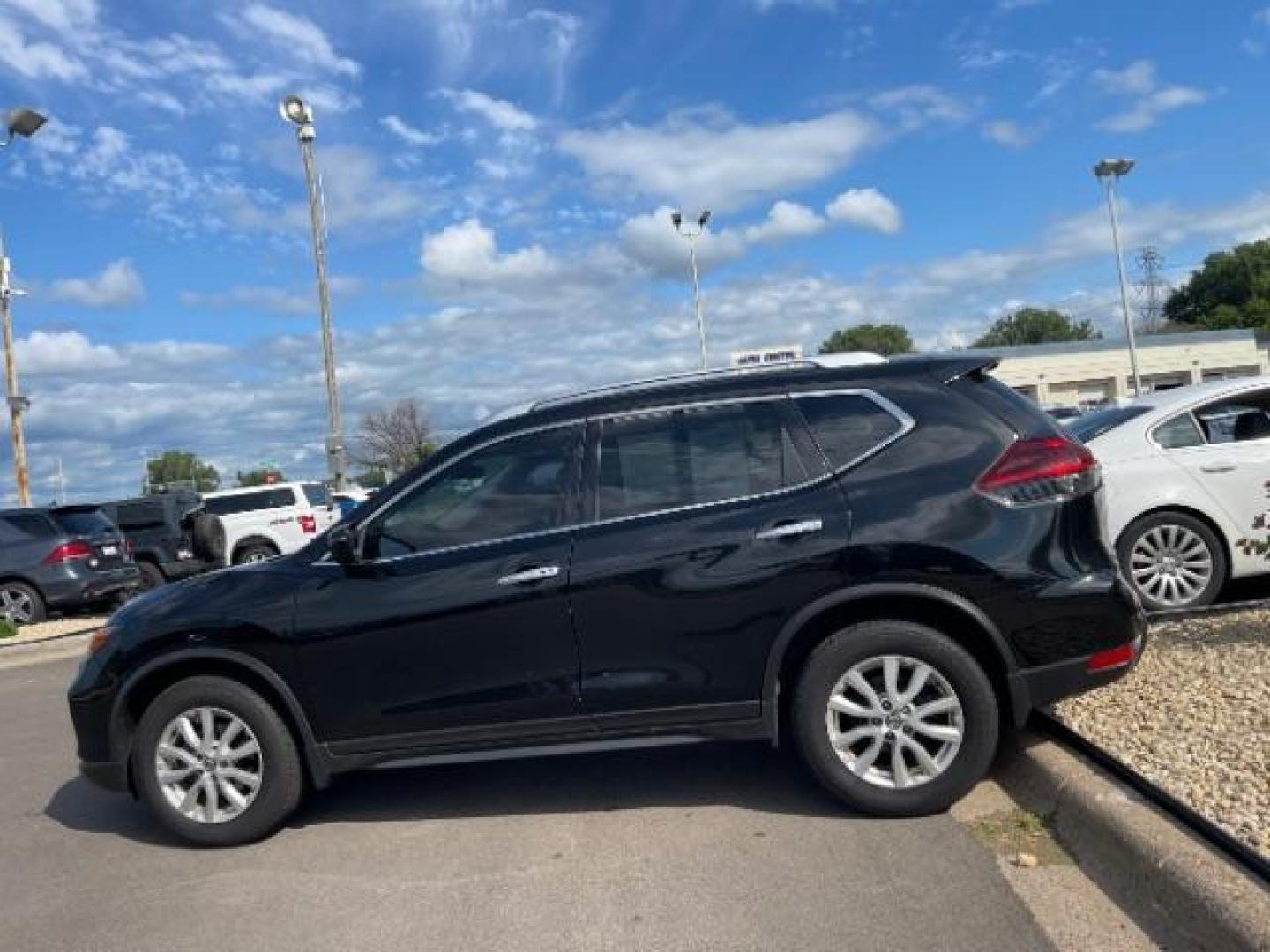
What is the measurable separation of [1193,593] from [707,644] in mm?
4386

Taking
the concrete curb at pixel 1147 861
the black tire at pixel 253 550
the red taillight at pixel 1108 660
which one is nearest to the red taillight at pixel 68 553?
the black tire at pixel 253 550

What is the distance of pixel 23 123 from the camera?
1694cm

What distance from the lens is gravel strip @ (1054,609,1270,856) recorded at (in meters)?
4.10

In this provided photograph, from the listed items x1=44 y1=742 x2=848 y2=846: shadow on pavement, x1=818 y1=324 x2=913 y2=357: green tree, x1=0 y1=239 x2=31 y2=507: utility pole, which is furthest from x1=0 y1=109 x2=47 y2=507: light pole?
x1=818 y1=324 x2=913 y2=357: green tree

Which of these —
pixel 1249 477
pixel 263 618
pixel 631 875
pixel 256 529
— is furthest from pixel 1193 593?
pixel 256 529

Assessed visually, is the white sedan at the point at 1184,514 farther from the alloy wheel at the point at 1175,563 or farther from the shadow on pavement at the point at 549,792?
the shadow on pavement at the point at 549,792

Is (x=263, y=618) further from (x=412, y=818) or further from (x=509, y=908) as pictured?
(x=509, y=908)

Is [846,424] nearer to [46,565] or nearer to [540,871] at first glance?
[540,871]

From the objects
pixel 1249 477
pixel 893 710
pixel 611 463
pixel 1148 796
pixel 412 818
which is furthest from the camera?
pixel 1249 477

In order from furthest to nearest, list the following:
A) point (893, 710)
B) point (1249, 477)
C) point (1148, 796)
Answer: point (1249, 477)
point (893, 710)
point (1148, 796)

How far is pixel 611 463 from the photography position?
5.01m

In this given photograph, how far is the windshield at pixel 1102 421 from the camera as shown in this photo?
7.88 m

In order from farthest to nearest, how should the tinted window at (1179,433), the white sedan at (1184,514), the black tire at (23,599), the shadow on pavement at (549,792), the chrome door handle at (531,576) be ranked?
the black tire at (23,599) < the tinted window at (1179,433) < the white sedan at (1184,514) < the shadow on pavement at (549,792) < the chrome door handle at (531,576)

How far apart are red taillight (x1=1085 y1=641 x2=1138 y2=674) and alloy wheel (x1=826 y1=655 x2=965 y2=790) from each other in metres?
0.58
